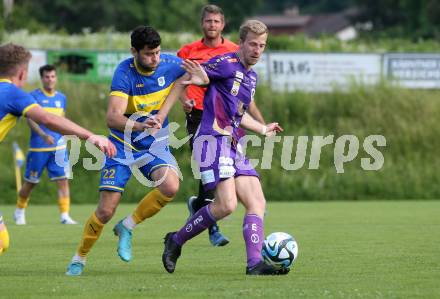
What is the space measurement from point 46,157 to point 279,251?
821 centimetres

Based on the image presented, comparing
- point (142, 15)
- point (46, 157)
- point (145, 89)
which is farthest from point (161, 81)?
point (142, 15)

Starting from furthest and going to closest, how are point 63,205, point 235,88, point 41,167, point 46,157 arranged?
point 46,157
point 41,167
point 63,205
point 235,88

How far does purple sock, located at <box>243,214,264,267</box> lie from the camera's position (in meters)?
8.49

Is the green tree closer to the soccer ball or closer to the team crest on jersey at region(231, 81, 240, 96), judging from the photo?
the team crest on jersey at region(231, 81, 240, 96)

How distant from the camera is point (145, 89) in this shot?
29.5 feet

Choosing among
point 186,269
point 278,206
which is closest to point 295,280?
point 186,269

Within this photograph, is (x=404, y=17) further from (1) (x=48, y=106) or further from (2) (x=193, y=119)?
(2) (x=193, y=119)

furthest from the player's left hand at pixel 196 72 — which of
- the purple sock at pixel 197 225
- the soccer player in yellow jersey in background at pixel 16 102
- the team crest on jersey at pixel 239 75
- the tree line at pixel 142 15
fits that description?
the tree line at pixel 142 15

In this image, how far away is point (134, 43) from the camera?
8.78 meters

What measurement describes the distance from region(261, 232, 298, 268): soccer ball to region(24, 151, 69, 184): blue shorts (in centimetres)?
775

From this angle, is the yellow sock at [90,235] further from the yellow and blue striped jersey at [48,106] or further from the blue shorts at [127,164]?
the yellow and blue striped jersey at [48,106]

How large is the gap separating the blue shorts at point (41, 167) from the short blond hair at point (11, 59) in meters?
8.04

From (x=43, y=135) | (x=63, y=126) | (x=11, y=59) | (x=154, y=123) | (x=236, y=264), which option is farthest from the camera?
(x=43, y=135)

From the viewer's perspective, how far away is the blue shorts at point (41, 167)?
15.9 metres
